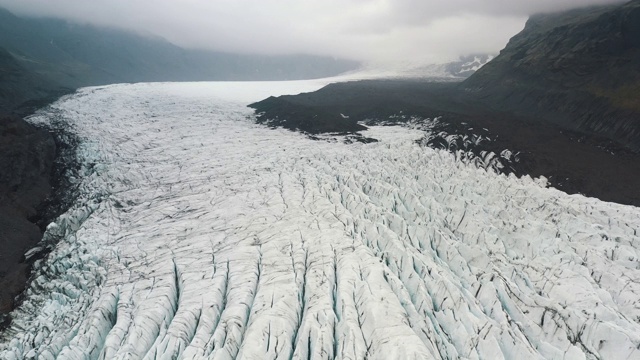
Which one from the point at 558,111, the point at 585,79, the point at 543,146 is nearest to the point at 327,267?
the point at 543,146

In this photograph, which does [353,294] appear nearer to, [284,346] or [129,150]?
[284,346]

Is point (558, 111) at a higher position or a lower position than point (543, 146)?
higher

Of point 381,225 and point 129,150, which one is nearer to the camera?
point 381,225

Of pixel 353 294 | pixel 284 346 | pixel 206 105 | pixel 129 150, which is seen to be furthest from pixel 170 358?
pixel 206 105

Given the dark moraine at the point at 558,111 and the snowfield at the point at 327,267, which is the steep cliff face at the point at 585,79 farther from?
the snowfield at the point at 327,267

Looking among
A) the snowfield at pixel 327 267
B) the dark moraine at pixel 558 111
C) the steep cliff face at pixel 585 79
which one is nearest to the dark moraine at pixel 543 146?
the dark moraine at pixel 558 111

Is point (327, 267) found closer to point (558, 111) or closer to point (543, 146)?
point (543, 146)

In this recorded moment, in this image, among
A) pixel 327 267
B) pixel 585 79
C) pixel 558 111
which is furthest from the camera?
pixel 585 79

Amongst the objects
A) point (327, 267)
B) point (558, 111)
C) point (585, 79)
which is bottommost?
point (327, 267)
